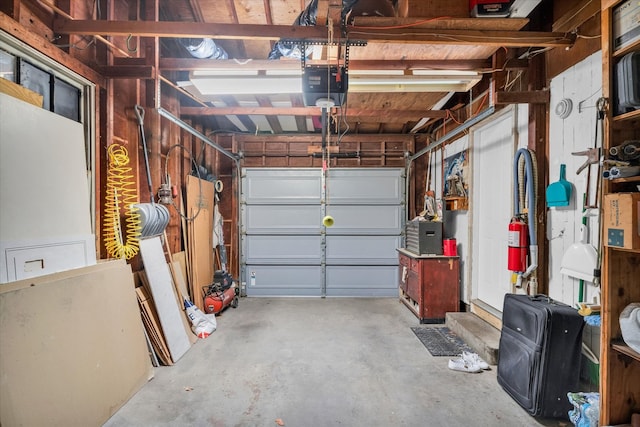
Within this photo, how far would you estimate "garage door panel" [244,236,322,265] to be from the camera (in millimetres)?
5492

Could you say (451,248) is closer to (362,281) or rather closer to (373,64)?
(362,281)

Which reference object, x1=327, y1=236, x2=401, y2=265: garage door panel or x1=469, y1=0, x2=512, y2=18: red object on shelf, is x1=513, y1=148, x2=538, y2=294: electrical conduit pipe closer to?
x1=469, y1=0, x2=512, y2=18: red object on shelf

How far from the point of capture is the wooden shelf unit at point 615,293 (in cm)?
160

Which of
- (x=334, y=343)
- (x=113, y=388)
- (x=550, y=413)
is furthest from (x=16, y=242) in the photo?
(x=550, y=413)

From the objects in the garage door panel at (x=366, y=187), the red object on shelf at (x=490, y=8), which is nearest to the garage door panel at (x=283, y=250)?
the garage door panel at (x=366, y=187)

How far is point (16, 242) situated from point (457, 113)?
15.8 feet

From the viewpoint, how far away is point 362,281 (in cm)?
547

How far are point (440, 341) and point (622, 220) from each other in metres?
2.31

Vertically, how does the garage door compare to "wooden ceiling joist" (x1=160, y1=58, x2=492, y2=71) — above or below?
below

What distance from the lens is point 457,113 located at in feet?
13.9

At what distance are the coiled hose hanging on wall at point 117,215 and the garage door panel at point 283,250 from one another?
2813 mm

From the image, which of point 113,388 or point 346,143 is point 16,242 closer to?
point 113,388

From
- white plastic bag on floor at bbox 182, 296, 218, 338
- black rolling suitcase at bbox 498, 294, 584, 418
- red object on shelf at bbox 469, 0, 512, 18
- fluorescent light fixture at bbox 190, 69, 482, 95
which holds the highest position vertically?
red object on shelf at bbox 469, 0, 512, 18

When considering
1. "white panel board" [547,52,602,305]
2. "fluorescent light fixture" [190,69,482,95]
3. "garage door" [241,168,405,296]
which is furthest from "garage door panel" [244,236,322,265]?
"white panel board" [547,52,602,305]
